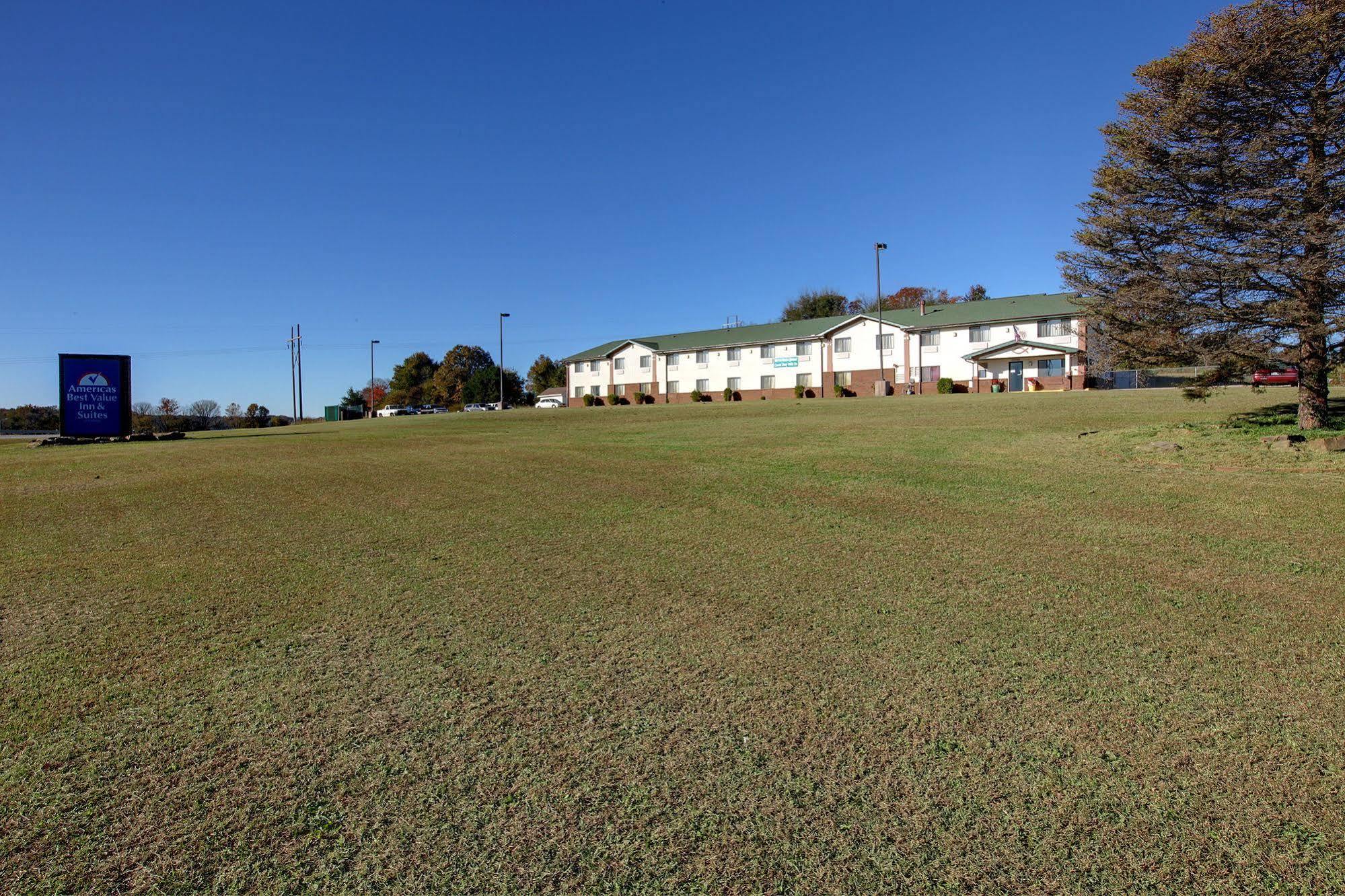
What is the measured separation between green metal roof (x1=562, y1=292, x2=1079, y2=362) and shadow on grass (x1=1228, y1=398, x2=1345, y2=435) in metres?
25.2

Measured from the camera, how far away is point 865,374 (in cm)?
6094

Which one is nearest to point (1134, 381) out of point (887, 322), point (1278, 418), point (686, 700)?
point (887, 322)

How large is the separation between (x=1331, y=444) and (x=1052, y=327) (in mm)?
42861

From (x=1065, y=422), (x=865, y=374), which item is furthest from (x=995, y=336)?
(x=1065, y=422)

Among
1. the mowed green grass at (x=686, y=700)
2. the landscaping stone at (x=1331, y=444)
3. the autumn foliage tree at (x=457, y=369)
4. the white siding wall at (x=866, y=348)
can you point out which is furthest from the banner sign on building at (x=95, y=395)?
the autumn foliage tree at (x=457, y=369)

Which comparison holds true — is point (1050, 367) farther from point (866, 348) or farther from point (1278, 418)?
point (1278, 418)

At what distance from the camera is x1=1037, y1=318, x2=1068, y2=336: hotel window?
168ft

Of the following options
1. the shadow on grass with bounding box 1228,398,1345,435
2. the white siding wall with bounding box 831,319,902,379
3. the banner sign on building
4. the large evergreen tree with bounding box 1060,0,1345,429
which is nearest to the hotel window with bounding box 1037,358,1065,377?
the white siding wall with bounding box 831,319,902,379

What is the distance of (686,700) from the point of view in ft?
14.2

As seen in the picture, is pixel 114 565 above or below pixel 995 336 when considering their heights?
below

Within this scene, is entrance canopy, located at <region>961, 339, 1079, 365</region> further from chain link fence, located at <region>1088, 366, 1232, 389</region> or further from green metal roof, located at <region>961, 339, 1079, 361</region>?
chain link fence, located at <region>1088, 366, 1232, 389</region>

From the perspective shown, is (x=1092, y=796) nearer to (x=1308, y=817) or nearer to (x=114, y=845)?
(x=1308, y=817)

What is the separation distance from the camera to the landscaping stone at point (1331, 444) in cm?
1259

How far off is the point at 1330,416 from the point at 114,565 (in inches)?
848
